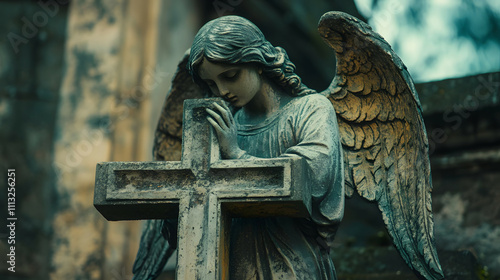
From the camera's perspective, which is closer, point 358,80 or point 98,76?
point 358,80

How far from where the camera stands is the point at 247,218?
495 cm

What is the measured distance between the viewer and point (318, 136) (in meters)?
4.89

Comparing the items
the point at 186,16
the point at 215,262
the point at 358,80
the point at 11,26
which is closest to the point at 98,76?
the point at 186,16

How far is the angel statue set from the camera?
190 inches

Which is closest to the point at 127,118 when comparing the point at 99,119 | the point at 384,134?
the point at 99,119

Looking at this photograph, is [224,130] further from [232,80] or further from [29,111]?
[29,111]

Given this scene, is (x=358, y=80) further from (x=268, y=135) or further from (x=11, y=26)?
(x=11, y=26)

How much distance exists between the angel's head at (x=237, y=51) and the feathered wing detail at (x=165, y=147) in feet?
2.47

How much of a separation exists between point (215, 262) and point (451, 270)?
228cm

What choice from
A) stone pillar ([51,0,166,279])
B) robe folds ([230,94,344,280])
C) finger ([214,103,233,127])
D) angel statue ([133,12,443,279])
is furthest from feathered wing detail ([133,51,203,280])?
stone pillar ([51,0,166,279])

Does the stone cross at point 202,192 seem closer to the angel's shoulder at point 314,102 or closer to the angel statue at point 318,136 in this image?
the angel statue at point 318,136

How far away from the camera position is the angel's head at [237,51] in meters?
4.88

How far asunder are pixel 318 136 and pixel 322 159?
149mm

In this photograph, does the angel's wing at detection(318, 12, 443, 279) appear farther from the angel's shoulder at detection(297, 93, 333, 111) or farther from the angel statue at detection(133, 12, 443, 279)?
the angel's shoulder at detection(297, 93, 333, 111)
